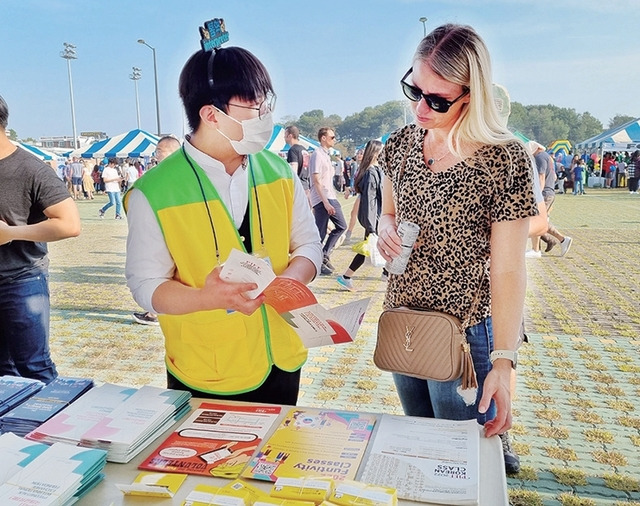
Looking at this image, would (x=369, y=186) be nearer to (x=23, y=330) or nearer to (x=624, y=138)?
(x=23, y=330)

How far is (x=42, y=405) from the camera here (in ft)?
5.07

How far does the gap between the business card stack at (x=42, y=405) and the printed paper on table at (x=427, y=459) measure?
824mm

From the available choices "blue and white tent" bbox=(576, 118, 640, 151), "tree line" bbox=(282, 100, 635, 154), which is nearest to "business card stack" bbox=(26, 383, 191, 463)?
"blue and white tent" bbox=(576, 118, 640, 151)

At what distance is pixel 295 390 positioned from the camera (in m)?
1.91

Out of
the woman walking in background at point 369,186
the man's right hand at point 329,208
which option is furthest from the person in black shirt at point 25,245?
the man's right hand at point 329,208

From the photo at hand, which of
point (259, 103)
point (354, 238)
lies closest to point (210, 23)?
point (259, 103)

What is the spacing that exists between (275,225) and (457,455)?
840 millimetres

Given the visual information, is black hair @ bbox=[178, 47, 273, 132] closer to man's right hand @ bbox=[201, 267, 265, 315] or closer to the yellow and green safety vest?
the yellow and green safety vest

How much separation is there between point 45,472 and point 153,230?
670 mm

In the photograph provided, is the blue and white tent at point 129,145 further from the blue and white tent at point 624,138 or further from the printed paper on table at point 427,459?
the printed paper on table at point 427,459

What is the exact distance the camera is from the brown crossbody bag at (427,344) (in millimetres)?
1678

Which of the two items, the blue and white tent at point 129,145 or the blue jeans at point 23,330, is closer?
the blue jeans at point 23,330

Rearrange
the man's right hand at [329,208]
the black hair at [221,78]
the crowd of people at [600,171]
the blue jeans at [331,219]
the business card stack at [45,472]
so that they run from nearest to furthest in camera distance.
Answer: the business card stack at [45,472], the black hair at [221,78], the man's right hand at [329,208], the blue jeans at [331,219], the crowd of people at [600,171]

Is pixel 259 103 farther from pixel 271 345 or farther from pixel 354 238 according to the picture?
pixel 354 238
